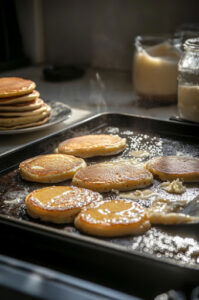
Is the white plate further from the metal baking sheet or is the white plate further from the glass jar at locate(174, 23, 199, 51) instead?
the glass jar at locate(174, 23, 199, 51)

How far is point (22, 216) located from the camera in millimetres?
902

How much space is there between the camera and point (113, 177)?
102cm

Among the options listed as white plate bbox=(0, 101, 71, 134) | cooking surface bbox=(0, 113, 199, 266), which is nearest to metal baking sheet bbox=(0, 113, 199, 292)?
cooking surface bbox=(0, 113, 199, 266)

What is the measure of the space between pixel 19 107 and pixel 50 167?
1.24 ft

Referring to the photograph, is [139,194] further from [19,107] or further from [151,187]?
[19,107]

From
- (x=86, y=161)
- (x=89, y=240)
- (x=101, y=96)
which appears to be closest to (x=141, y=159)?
(x=86, y=161)

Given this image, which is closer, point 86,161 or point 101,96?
point 86,161

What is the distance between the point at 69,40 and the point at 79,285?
1.97m

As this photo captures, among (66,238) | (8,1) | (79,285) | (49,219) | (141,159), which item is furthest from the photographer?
(8,1)

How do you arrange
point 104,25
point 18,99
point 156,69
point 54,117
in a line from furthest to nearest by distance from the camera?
point 104,25, point 156,69, point 54,117, point 18,99

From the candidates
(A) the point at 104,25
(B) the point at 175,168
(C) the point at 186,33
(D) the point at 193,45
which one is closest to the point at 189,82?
(D) the point at 193,45

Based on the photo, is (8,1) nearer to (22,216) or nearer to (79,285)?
(22,216)

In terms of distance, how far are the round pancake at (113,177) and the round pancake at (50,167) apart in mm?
30

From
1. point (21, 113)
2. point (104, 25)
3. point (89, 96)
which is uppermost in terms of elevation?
point (104, 25)
